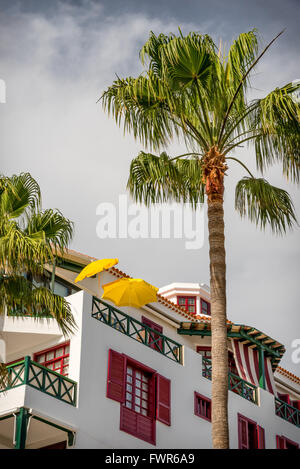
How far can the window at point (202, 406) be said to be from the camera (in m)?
28.9

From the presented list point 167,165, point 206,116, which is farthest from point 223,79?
point 167,165

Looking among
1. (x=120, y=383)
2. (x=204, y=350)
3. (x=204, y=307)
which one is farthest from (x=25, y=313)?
(x=204, y=307)

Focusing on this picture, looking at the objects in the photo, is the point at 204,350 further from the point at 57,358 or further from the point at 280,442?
the point at 57,358

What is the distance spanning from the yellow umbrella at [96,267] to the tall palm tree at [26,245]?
7.60 m

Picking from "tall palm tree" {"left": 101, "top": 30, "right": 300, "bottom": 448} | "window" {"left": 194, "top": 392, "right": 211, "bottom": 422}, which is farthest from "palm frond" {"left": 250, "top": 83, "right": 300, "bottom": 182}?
"window" {"left": 194, "top": 392, "right": 211, "bottom": 422}

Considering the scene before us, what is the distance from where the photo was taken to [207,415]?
96.6 feet

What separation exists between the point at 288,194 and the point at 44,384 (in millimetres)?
8791

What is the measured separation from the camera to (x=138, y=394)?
27047mm

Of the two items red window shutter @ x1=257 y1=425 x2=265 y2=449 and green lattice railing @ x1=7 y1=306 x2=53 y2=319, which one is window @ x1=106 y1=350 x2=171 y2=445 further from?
red window shutter @ x1=257 y1=425 x2=265 y2=449

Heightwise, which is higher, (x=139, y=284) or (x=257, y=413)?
(x=139, y=284)

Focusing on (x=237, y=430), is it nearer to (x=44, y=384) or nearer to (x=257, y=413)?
(x=257, y=413)

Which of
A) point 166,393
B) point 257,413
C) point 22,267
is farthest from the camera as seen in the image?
point 257,413
